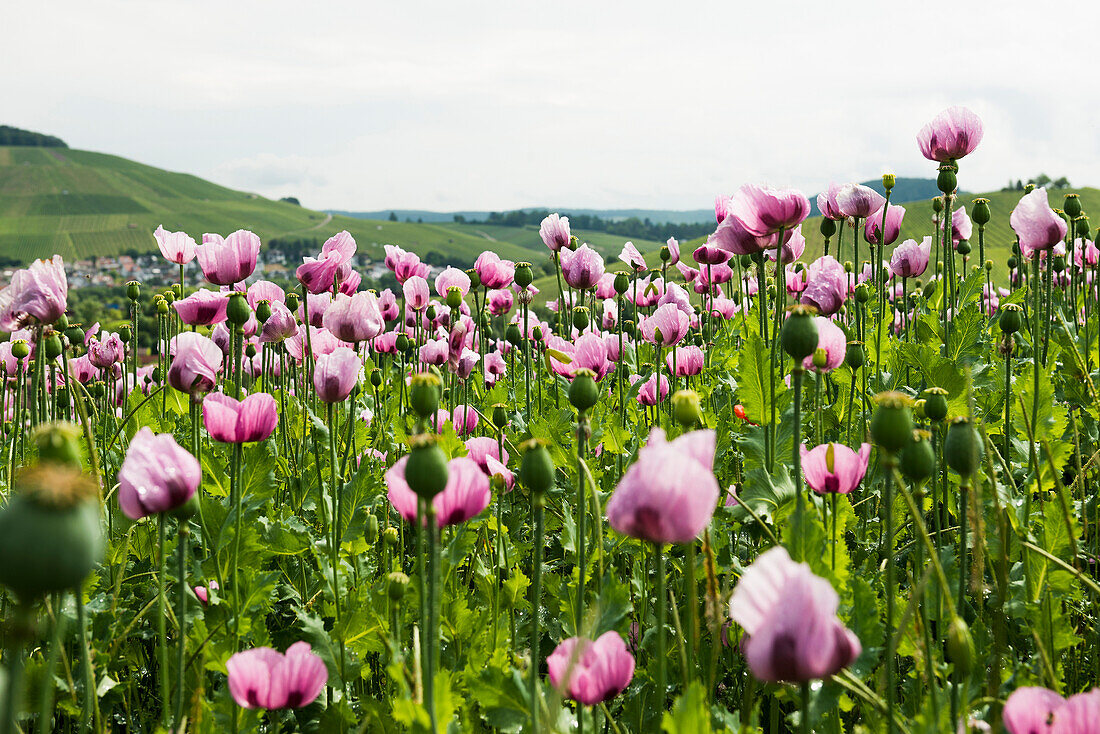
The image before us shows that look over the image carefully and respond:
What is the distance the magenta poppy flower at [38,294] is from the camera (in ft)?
7.99

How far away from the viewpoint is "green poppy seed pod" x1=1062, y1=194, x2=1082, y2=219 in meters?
4.32

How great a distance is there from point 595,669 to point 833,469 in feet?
2.83

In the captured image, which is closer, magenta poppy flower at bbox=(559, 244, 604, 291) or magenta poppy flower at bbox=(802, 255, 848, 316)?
magenta poppy flower at bbox=(802, 255, 848, 316)

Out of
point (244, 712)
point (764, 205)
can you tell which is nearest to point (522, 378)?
point (764, 205)

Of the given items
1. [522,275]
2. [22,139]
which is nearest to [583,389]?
[522,275]

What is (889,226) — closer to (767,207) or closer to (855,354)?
(855,354)

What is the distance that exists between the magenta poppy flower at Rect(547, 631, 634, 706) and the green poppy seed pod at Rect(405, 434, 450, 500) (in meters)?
0.45

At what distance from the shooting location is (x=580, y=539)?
184 centimetres

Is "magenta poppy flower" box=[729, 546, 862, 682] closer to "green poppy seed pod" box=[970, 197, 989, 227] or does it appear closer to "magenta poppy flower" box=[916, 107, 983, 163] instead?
"magenta poppy flower" box=[916, 107, 983, 163]

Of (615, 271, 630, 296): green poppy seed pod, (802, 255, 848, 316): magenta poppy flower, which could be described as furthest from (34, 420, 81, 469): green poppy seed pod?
(615, 271, 630, 296): green poppy seed pod

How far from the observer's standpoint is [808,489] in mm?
2496

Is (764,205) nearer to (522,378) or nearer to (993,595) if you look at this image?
(993,595)

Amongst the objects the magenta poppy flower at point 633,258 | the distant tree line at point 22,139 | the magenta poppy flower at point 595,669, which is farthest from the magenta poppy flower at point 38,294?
the distant tree line at point 22,139

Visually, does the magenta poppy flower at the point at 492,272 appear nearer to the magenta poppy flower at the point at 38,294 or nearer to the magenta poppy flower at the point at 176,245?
the magenta poppy flower at the point at 176,245
